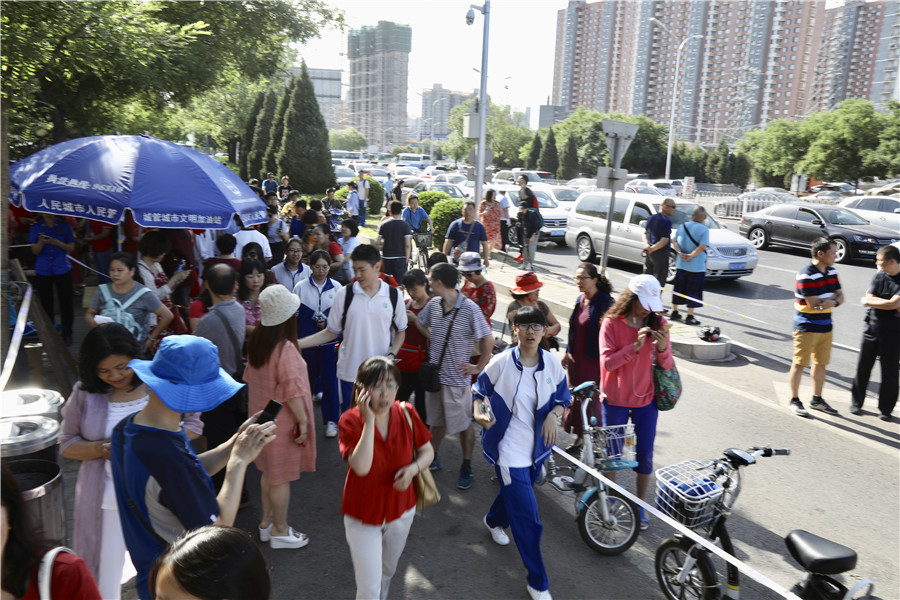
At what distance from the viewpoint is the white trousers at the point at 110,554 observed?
3264 millimetres

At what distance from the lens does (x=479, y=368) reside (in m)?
5.20

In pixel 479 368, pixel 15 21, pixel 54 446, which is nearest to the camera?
pixel 54 446

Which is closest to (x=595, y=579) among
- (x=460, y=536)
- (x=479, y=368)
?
(x=460, y=536)

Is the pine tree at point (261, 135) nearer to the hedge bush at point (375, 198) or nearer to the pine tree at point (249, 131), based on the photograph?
the pine tree at point (249, 131)

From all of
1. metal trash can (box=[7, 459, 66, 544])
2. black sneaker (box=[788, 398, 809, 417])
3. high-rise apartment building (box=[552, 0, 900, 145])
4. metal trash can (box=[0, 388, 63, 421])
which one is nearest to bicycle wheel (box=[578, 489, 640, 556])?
metal trash can (box=[7, 459, 66, 544])

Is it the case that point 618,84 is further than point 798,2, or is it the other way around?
point 618,84

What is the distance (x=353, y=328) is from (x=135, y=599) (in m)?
2.34

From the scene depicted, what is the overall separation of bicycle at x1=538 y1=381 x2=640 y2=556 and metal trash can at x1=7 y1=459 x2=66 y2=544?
3138 millimetres

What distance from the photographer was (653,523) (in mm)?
5004

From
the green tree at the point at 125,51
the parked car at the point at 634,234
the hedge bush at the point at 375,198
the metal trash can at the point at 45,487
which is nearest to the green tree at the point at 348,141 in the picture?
the hedge bush at the point at 375,198

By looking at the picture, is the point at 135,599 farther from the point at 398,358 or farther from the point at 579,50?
the point at 579,50

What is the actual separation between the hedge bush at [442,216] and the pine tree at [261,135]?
20.0 metres

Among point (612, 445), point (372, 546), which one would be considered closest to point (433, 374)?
point (612, 445)

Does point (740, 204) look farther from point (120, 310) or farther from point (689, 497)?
point (120, 310)
